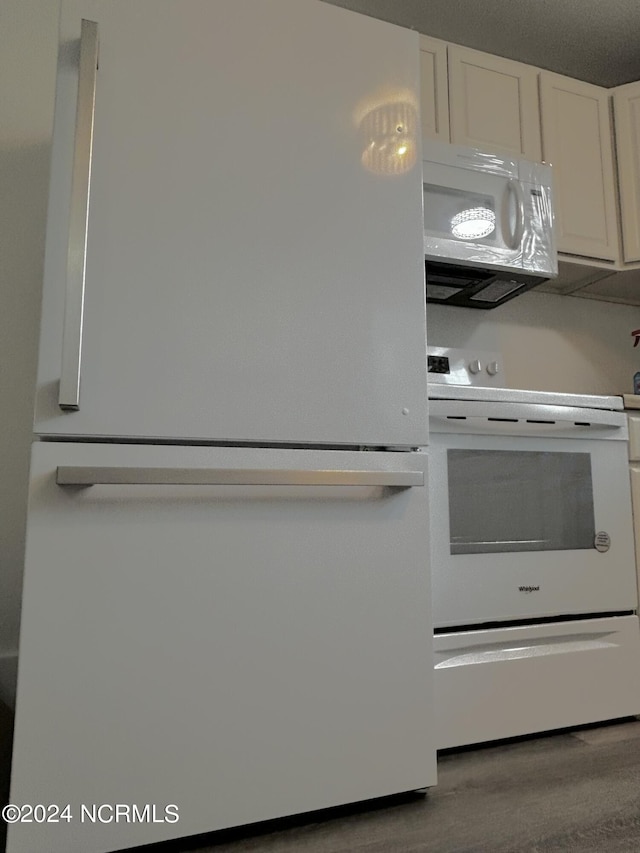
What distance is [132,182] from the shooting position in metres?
0.95

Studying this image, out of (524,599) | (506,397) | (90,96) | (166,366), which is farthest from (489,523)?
(90,96)

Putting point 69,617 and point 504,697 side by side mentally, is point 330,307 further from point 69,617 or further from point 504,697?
point 504,697

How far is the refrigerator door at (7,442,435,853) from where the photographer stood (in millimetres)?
837

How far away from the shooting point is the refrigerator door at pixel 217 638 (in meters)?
0.84

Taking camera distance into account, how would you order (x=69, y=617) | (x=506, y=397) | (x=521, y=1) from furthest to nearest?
(x=521, y=1)
(x=506, y=397)
(x=69, y=617)

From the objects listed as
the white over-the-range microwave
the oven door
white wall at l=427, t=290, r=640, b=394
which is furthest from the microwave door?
the oven door

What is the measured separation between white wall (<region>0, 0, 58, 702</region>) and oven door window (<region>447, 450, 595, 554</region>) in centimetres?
105

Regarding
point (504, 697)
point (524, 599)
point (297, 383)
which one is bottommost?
point (504, 697)

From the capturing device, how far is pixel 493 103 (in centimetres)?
181

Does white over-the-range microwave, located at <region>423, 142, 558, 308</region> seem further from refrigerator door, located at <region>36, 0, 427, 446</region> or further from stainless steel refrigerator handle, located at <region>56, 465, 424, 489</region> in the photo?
stainless steel refrigerator handle, located at <region>56, 465, 424, 489</region>

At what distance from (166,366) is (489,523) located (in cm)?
80

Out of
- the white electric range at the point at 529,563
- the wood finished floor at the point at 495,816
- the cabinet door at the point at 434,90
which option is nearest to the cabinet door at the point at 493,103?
the cabinet door at the point at 434,90

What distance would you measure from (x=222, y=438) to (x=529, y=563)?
80cm

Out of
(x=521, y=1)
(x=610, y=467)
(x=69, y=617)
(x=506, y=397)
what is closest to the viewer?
(x=69, y=617)
